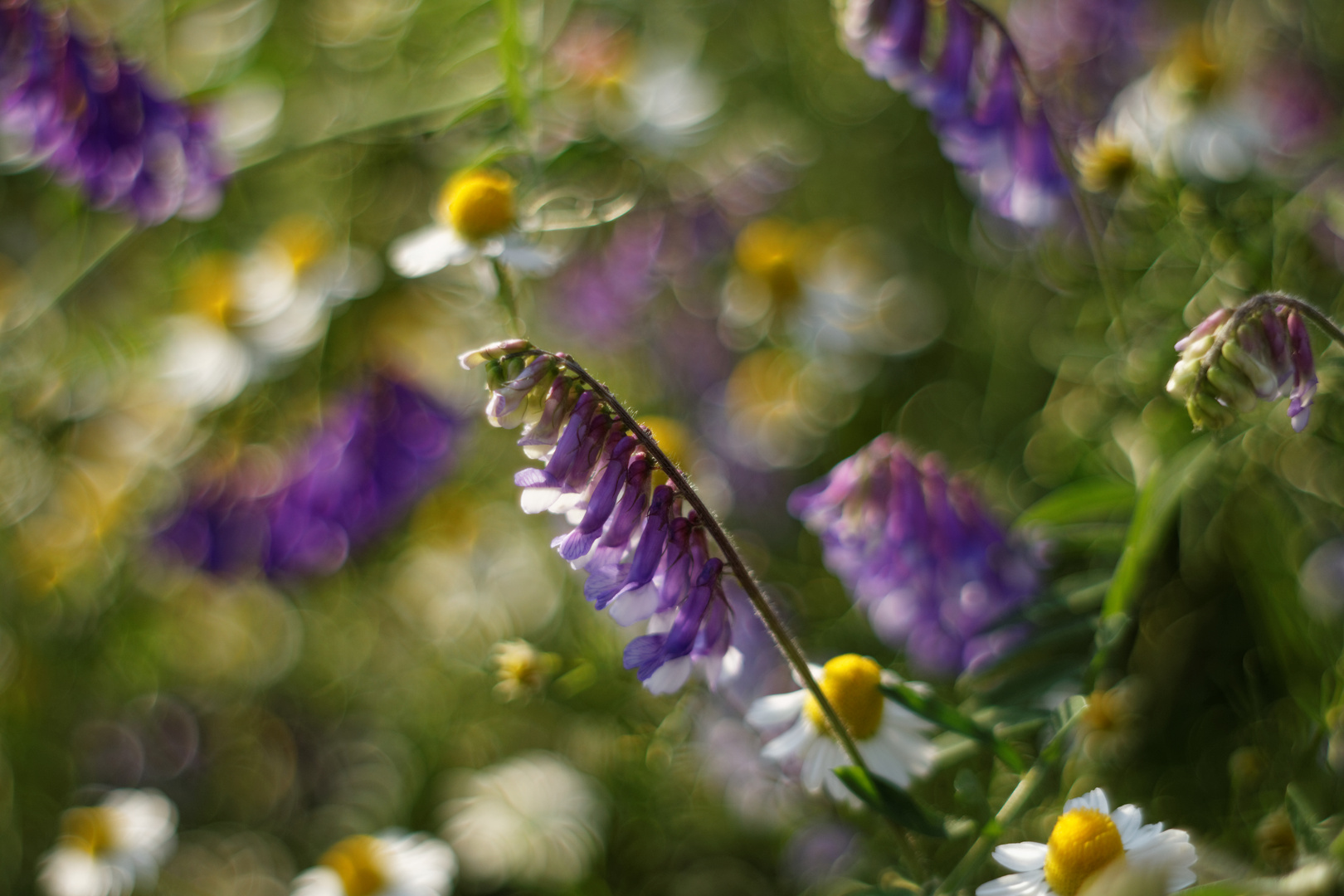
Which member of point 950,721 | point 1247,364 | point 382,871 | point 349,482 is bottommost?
point 382,871

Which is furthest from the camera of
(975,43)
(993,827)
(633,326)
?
A: (633,326)

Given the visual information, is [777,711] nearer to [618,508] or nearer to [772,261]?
[618,508]

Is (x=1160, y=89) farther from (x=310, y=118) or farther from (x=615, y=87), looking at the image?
(x=310, y=118)

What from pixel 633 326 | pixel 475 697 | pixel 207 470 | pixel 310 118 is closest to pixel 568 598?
pixel 475 697

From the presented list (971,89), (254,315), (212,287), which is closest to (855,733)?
(971,89)

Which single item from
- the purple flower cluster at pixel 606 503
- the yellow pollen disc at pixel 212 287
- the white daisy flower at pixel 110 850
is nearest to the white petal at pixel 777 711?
the purple flower cluster at pixel 606 503

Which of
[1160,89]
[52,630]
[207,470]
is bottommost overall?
[52,630]

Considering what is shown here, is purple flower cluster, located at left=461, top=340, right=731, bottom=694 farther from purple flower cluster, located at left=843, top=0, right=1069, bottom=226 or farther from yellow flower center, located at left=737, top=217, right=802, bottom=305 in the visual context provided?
yellow flower center, located at left=737, top=217, right=802, bottom=305
